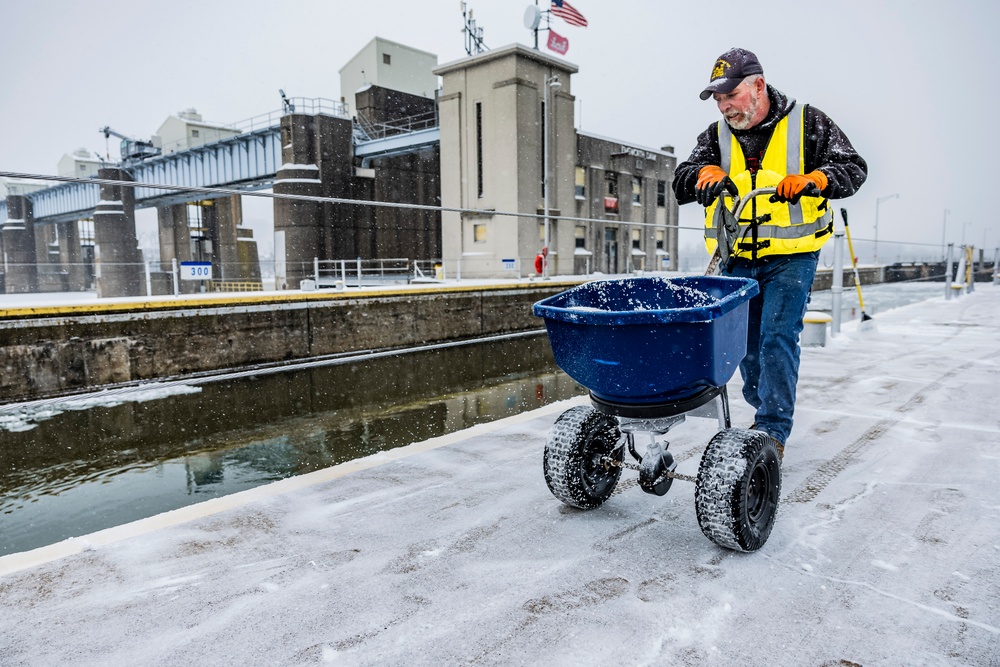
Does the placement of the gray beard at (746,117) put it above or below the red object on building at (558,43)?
below

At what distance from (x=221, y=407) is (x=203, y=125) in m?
44.8

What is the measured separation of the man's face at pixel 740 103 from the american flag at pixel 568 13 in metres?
22.1

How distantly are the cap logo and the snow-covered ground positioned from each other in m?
1.66

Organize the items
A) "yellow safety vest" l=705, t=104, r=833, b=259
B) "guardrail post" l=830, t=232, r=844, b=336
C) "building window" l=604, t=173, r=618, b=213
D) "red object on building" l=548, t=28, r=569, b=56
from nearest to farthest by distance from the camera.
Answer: "yellow safety vest" l=705, t=104, r=833, b=259 < "guardrail post" l=830, t=232, r=844, b=336 < "red object on building" l=548, t=28, r=569, b=56 < "building window" l=604, t=173, r=618, b=213

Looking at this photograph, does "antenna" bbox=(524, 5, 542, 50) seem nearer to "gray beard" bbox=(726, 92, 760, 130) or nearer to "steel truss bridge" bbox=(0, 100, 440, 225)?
"steel truss bridge" bbox=(0, 100, 440, 225)

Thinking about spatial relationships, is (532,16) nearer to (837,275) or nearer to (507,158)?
(507,158)

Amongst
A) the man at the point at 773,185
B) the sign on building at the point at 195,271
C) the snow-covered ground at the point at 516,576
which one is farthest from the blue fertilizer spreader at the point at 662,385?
the sign on building at the point at 195,271

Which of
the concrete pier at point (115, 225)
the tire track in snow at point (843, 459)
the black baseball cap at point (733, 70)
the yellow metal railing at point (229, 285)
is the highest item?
the concrete pier at point (115, 225)

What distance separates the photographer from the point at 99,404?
6.55 metres

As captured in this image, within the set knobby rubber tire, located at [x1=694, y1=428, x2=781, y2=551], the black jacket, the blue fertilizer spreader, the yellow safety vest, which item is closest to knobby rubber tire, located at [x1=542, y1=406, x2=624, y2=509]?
the blue fertilizer spreader

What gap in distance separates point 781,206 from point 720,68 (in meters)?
0.61

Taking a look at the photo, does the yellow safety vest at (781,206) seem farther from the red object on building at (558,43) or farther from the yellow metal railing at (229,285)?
the red object on building at (558,43)

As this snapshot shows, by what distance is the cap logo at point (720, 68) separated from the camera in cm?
242

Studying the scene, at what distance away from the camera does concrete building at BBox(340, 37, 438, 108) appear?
107 feet
